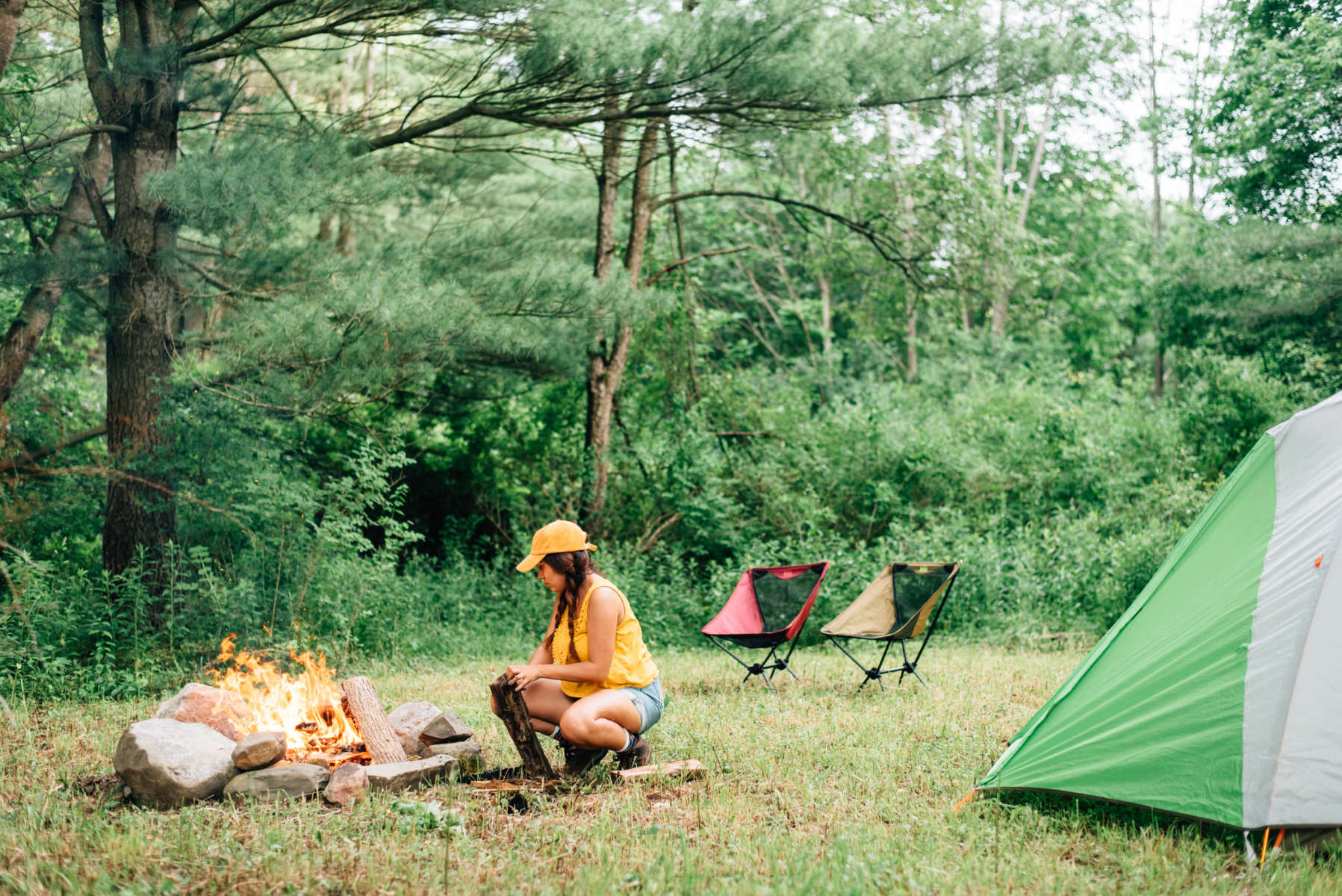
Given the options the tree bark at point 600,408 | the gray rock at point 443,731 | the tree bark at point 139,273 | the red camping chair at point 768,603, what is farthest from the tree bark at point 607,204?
the gray rock at point 443,731

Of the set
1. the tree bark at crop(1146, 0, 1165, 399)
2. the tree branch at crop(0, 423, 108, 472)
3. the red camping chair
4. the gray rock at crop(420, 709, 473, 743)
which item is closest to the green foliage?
the tree bark at crop(1146, 0, 1165, 399)

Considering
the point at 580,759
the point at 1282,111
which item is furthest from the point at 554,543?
the point at 1282,111

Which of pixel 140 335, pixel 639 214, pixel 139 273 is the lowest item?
pixel 140 335

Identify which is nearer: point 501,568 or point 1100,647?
point 1100,647

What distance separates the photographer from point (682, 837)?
312 cm

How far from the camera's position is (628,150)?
10.9m

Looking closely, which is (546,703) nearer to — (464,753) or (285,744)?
(464,753)

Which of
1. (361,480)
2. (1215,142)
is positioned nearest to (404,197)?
(361,480)

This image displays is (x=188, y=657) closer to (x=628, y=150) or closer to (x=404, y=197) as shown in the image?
(x=404, y=197)

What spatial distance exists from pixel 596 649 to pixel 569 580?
0.28 metres

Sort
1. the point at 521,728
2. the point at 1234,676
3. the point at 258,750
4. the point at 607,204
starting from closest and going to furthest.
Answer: the point at 1234,676
the point at 258,750
the point at 521,728
the point at 607,204

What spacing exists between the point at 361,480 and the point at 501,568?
2.79 metres

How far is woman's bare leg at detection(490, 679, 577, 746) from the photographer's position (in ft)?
12.9

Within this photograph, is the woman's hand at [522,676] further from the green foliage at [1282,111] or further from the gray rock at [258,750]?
the green foliage at [1282,111]
